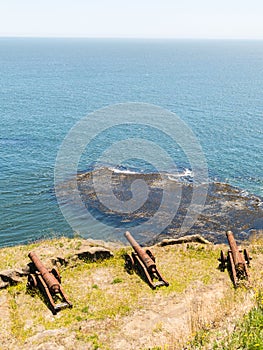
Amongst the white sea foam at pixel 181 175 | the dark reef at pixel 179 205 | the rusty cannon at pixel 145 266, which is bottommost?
the dark reef at pixel 179 205

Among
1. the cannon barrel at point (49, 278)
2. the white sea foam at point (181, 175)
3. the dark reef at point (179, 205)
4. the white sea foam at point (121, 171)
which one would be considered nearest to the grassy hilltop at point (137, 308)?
the cannon barrel at point (49, 278)

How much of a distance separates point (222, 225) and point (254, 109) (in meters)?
51.4

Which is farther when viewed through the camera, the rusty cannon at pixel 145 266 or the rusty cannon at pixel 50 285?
the rusty cannon at pixel 145 266

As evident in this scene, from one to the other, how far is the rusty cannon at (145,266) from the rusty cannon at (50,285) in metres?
4.48

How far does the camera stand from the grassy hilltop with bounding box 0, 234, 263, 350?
1444 cm

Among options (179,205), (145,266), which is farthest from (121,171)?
(145,266)

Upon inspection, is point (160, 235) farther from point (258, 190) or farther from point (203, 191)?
point (258, 190)

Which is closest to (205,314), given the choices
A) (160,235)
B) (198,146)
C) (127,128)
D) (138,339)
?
(138,339)

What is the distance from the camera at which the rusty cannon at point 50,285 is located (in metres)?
19.1

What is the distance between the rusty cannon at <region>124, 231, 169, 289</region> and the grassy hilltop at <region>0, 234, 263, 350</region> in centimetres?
39

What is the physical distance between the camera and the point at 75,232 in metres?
35.8

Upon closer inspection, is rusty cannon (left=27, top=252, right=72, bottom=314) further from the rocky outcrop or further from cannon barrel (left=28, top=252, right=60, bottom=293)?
the rocky outcrop

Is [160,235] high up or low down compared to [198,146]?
down

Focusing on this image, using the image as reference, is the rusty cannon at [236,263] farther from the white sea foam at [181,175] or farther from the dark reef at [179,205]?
the white sea foam at [181,175]
